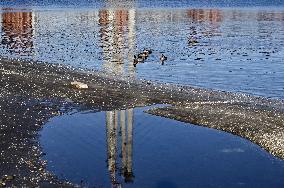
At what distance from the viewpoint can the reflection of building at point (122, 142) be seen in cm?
1282

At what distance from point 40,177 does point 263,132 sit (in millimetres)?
7869

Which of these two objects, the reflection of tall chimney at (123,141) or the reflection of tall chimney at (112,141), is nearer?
the reflection of tall chimney at (112,141)

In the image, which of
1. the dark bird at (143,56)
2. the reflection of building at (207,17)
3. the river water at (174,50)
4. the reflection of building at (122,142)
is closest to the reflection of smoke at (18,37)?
the river water at (174,50)

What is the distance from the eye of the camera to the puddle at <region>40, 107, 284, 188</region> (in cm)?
1251

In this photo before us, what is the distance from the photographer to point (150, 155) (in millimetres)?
14328

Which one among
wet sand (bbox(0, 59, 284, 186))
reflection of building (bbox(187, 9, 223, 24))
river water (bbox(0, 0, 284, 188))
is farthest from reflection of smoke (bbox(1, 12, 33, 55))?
reflection of building (bbox(187, 9, 223, 24))

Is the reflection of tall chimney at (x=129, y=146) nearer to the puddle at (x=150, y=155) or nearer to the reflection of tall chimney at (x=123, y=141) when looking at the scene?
the puddle at (x=150, y=155)

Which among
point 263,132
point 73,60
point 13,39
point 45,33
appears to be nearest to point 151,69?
point 73,60

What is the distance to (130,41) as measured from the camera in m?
45.9

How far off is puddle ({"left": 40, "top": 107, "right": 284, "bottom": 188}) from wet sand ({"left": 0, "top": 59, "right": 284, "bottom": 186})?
1.85 ft

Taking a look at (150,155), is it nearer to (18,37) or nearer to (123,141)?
(123,141)

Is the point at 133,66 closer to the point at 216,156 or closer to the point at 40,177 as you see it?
the point at 216,156

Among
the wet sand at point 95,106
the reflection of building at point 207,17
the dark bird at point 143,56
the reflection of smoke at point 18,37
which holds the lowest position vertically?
the reflection of building at point 207,17

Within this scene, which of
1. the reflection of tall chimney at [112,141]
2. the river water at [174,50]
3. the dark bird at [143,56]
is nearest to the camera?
the reflection of tall chimney at [112,141]
